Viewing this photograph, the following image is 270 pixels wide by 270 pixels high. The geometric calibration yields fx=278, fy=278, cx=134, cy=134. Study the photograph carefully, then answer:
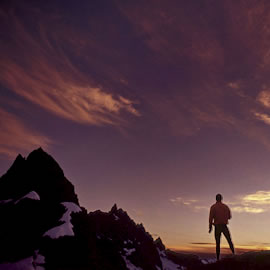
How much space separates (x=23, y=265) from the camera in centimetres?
2253

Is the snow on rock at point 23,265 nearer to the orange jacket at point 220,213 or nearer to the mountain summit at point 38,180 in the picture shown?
the mountain summit at point 38,180

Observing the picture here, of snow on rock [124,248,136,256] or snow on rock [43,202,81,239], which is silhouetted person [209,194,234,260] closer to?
snow on rock [43,202,81,239]

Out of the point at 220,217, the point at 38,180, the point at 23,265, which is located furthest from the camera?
the point at 38,180

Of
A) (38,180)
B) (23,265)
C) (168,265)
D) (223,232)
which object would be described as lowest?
(23,265)

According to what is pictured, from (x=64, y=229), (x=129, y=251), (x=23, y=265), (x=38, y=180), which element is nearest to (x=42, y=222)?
(x=64, y=229)

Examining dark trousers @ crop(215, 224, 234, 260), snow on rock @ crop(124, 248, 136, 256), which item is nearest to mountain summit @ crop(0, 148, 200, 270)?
dark trousers @ crop(215, 224, 234, 260)

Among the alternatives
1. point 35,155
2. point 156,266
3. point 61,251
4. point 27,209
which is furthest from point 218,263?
→ point 156,266

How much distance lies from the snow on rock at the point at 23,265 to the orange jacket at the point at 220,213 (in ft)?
49.3

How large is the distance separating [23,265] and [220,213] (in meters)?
16.4

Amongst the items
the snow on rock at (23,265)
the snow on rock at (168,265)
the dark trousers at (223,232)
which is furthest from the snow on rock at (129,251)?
the dark trousers at (223,232)

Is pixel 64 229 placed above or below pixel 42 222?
below

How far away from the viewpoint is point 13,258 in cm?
2380

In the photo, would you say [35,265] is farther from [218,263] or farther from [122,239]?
[122,239]

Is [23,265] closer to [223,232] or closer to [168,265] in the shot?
[223,232]
